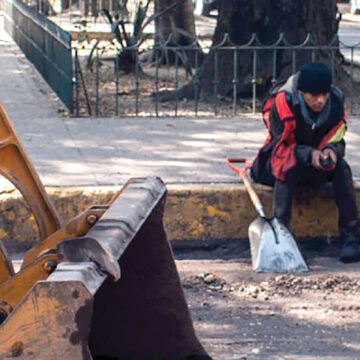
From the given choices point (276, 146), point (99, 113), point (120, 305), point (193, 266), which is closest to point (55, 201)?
point (193, 266)

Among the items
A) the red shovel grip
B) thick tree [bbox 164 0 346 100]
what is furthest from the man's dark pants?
thick tree [bbox 164 0 346 100]

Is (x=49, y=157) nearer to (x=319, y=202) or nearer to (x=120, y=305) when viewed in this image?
(x=319, y=202)

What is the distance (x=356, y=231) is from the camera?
21.4ft

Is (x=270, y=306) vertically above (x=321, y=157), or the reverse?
(x=321, y=157)

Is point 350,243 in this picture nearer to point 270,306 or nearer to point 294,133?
point 294,133

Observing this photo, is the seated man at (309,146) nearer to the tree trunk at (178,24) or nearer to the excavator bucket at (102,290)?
the excavator bucket at (102,290)

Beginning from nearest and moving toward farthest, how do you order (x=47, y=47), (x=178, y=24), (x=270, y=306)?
(x=270, y=306) → (x=47, y=47) → (x=178, y=24)

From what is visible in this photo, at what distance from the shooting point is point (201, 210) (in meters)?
6.78

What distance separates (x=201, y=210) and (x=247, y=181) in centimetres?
33

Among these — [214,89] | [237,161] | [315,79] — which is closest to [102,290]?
[315,79]

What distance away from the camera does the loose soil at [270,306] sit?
500cm

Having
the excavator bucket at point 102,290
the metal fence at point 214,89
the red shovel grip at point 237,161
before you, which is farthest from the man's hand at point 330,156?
the metal fence at point 214,89

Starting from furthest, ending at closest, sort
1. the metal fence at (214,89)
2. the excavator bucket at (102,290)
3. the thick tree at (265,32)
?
1. the thick tree at (265,32)
2. the metal fence at (214,89)
3. the excavator bucket at (102,290)

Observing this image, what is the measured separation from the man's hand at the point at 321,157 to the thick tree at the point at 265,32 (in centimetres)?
434
